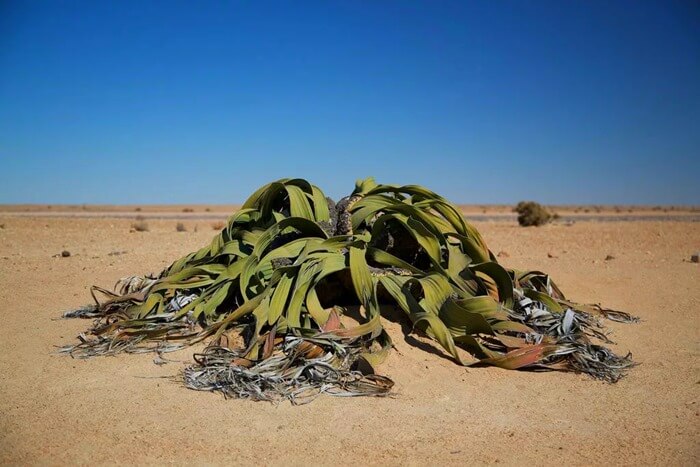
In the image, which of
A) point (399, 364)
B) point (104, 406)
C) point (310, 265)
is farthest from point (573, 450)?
point (104, 406)

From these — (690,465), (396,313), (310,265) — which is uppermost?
(310,265)

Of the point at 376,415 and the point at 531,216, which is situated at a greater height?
the point at 531,216

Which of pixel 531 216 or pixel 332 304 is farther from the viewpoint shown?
pixel 531 216

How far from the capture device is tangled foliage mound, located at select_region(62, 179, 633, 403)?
11.7 ft

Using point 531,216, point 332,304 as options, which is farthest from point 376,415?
point 531,216

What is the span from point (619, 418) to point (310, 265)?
2.21m

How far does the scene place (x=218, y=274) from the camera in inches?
193

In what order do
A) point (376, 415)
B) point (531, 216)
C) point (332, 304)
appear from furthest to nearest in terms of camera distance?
point (531, 216), point (332, 304), point (376, 415)

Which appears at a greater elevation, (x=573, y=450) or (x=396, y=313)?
(x=396, y=313)

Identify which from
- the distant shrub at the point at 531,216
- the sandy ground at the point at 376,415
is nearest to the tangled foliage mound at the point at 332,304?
the sandy ground at the point at 376,415

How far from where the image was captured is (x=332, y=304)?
455cm

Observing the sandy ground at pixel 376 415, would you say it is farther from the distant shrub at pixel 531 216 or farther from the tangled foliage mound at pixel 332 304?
the distant shrub at pixel 531 216

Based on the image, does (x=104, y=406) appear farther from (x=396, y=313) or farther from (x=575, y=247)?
(x=575, y=247)

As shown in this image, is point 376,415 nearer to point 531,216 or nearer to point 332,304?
point 332,304
